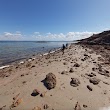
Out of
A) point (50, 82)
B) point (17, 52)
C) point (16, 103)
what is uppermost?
point (50, 82)

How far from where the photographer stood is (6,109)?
223 inches

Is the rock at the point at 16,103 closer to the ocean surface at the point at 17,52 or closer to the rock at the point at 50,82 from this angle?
the rock at the point at 50,82

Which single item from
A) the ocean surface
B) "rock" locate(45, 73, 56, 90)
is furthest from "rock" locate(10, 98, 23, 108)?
the ocean surface

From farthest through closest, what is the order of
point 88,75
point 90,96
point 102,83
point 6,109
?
point 88,75 < point 102,83 < point 90,96 < point 6,109

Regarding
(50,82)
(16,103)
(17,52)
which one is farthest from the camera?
(17,52)

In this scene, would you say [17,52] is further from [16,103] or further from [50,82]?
[16,103]

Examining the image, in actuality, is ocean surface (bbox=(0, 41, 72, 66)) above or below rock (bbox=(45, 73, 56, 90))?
below

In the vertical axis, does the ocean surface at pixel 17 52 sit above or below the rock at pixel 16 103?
below

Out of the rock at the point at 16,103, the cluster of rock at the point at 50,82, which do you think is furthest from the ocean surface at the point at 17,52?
the rock at the point at 16,103

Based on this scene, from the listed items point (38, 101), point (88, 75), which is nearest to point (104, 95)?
point (88, 75)

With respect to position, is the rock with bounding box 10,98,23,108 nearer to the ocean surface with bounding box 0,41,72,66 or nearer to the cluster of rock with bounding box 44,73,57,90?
the cluster of rock with bounding box 44,73,57,90

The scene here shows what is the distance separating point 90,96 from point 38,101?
2.63 m

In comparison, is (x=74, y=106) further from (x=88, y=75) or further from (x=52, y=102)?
(x=88, y=75)

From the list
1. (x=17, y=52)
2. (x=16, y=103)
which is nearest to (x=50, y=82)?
(x=16, y=103)
